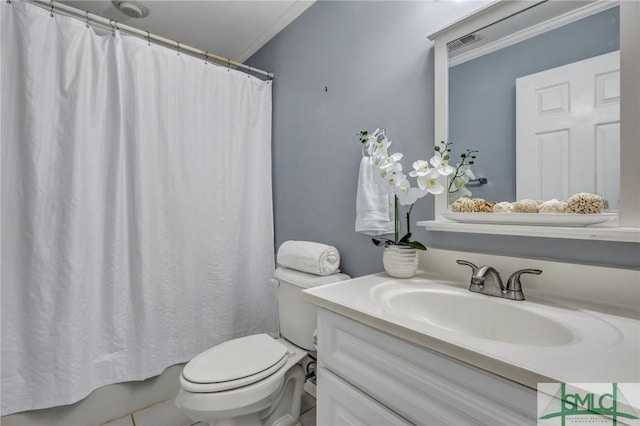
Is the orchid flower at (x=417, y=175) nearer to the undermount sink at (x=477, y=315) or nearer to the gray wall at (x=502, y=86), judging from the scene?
the gray wall at (x=502, y=86)

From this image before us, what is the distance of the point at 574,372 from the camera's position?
48cm

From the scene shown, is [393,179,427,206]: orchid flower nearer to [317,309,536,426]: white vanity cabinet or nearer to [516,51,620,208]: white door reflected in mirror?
[516,51,620,208]: white door reflected in mirror

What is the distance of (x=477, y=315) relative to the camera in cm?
88

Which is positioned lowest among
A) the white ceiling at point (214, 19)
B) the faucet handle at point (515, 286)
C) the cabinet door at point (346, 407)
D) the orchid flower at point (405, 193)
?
the cabinet door at point (346, 407)

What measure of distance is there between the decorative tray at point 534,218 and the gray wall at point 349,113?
89 mm

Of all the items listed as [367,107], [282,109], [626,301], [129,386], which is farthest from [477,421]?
[282,109]

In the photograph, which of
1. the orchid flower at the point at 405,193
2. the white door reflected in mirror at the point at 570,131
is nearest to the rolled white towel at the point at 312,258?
the orchid flower at the point at 405,193

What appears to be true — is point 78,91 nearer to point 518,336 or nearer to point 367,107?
point 367,107

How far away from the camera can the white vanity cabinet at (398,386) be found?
548mm

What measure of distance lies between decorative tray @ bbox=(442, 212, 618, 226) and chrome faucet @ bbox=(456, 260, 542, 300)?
14cm

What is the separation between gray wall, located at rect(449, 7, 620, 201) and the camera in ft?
2.72

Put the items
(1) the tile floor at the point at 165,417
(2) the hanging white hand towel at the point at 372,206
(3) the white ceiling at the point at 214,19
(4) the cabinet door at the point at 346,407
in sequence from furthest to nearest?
1. (3) the white ceiling at the point at 214,19
2. (1) the tile floor at the point at 165,417
3. (2) the hanging white hand towel at the point at 372,206
4. (4) the cabinet door at the point at 346,407

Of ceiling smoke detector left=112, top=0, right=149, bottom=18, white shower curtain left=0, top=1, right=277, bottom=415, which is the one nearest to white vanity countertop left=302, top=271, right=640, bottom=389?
white shower curtain left=0, top=1, right=277, bottom=415

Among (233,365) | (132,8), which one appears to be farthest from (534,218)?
(132,8)
